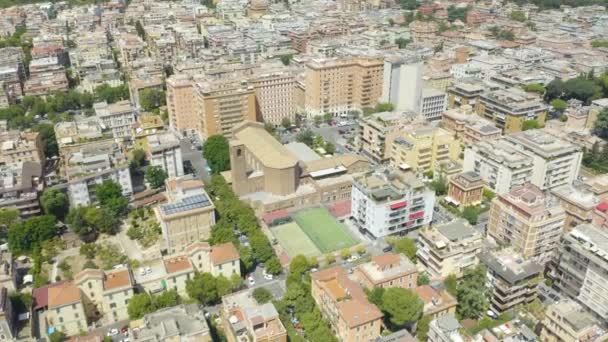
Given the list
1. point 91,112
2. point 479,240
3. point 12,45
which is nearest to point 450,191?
point 479,240

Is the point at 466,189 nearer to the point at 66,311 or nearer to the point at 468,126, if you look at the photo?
the point at 468,126

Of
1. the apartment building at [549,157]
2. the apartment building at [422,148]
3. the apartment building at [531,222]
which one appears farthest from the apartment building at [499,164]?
the apartment building at [531,222]

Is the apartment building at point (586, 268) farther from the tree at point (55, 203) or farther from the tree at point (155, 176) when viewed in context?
the tree at point (55, 203)

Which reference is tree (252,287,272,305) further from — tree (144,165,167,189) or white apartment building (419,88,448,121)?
white apartment building (419,88,448,121)

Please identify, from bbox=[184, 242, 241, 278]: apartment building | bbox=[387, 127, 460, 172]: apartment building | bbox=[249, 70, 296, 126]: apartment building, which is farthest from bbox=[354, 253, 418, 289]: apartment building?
bbox=[249, 70, 296, 126]: apartment building

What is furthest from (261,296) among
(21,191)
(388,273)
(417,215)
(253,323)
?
(21,191)

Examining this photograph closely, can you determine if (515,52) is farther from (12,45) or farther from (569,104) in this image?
(12,45)
